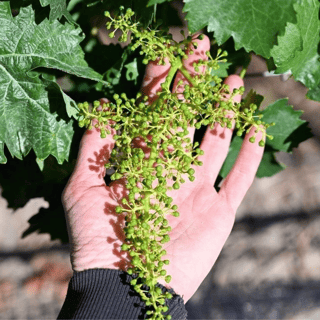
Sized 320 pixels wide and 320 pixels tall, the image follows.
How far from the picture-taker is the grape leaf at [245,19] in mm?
989

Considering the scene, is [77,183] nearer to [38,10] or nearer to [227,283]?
[38,10]

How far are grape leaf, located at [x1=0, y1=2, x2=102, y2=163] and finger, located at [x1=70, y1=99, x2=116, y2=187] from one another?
0.35ft

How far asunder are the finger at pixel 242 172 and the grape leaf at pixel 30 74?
21.6 inches

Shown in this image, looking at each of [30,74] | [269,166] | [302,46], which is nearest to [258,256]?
[269,166]

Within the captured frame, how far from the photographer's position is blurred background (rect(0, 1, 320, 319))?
1.95 m

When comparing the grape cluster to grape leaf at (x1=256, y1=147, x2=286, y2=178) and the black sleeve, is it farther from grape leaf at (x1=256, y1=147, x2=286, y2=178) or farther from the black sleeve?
grape leaf at (x1=256, y1=147, x2=286, y2=178)

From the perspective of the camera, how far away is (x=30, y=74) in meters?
1.17

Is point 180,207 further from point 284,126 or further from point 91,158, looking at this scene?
point 284,126

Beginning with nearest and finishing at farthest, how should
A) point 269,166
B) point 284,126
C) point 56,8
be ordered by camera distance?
point 56,8
point 284,126
point 269,166

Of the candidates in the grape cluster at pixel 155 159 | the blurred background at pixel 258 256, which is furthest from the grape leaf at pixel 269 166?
the grape cluster at pixel 155 159

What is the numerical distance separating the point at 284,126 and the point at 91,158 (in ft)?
2.36

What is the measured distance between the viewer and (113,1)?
3.75 ft

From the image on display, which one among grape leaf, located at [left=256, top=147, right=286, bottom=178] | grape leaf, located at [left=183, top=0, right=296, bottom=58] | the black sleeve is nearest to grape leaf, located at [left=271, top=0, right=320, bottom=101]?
grape leaf, located at [left=183, top=0, right=296, bottom=58]

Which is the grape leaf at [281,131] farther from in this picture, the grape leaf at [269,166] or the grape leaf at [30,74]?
the grape leaf at [30,74]
